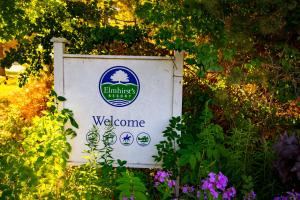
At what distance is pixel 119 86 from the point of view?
15.8 ft

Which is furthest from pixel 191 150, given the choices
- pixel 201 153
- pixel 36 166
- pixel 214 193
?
pixel 36 166

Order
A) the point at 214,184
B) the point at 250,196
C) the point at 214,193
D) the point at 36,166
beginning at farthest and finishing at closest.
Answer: the point at 36,166 < the point at 250,196 < the point at 214,184 < the point at 214,193

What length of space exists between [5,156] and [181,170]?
178 cm

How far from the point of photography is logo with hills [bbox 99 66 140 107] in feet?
15.9

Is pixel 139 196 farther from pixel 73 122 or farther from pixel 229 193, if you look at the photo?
pixel 73 122

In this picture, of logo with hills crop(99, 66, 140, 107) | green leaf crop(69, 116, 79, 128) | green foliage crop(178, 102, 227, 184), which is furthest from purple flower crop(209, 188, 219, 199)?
green leaf crop(69, 116, 79, 128)

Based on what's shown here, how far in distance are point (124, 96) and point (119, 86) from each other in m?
0.12

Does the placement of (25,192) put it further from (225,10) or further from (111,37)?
(225,10)

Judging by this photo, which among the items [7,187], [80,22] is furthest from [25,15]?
[7,187]

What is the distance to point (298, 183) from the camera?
4.13 meters

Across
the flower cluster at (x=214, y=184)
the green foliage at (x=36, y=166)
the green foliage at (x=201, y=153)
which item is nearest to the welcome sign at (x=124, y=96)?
the green foliage at (x=201, y=153)

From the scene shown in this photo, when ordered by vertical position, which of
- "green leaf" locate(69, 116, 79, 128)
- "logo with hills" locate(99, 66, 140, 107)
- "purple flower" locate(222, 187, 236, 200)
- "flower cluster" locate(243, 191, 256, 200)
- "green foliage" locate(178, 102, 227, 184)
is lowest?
"flower cluster" locate(243, 191, 256, 200)

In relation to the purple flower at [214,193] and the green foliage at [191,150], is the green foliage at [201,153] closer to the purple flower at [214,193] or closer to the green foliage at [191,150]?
the green foliage at [191,150]

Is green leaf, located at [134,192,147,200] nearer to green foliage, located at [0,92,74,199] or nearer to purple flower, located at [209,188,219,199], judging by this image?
purple flower, located at [209,188,219,199]
